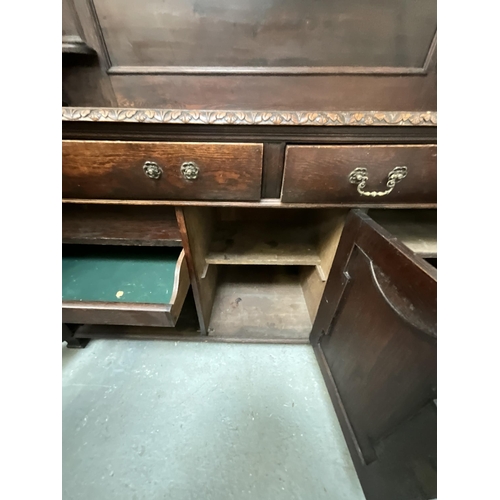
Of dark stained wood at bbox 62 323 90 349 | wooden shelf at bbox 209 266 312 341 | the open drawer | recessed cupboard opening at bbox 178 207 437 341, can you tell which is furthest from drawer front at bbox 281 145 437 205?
dark stained wood at bbox 62 323 90 349

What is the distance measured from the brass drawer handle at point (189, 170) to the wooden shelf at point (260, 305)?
57 cm

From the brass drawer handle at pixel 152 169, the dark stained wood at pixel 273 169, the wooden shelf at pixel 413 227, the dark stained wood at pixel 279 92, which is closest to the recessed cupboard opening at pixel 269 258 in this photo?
the wooden shelf at pixel 413 227

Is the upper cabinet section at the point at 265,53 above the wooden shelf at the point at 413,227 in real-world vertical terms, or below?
above

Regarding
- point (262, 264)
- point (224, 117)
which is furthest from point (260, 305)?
point (224, 117)

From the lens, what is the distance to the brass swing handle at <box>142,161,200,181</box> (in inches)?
18.2

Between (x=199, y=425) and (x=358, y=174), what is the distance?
75cm

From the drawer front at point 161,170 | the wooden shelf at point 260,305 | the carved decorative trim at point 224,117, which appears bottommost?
the wooden shelf at point 260,305

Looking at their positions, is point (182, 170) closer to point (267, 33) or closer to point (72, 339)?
point (267, 33)

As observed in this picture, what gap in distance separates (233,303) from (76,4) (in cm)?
96

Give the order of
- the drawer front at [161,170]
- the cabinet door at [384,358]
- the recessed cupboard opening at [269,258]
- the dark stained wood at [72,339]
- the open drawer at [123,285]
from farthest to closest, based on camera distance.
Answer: the dark stained wood at [72,339] < the recessed cupboard opening at [269,258] < the open drawer at [123,285] < the drawer front at [161,170] < the cabinet door at [384,358]

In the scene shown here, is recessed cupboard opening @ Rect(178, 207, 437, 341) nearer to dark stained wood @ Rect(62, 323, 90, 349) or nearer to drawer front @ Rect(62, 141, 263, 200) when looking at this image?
drawer front @ Rect(62, 141, 263, 200)

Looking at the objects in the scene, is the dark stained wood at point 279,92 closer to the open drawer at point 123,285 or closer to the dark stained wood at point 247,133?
the dark stained wood at point 247,133

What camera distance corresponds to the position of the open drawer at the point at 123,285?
0.55 meters

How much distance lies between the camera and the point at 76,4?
569 mm
